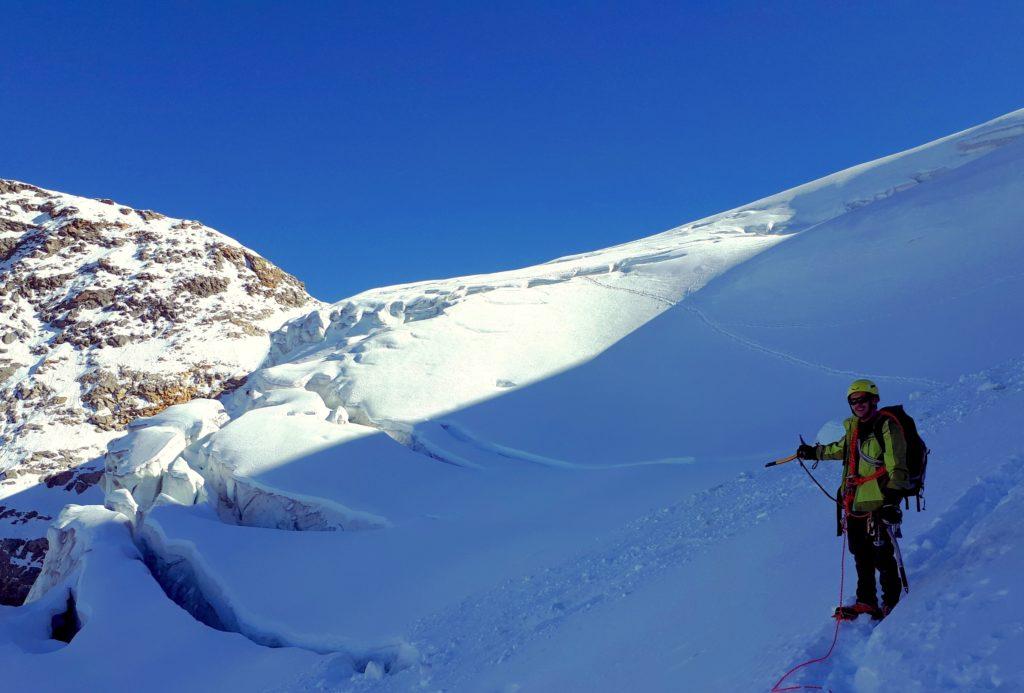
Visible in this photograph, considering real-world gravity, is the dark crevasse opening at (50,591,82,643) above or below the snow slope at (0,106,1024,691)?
below

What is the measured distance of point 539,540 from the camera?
10.2 metres

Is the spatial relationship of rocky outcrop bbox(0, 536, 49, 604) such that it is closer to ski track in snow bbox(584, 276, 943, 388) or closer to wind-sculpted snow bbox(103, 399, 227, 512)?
wind-sculpted snow bbox(103, 399, 227, 512)

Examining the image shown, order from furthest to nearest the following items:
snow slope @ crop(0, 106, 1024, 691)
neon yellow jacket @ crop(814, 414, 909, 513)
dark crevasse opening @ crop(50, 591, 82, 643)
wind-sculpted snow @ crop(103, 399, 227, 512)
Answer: wind-sculpted snow @ crop(103, 399, 227, 512) → dark crevasse opening @ crop(50, 591, 82, 643) → snow slope @ crop(0, 106, 1024, 691) → neon yellow jacket @ crop(814, 414, 909, 513)

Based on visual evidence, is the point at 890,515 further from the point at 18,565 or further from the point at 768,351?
the point at 18,565

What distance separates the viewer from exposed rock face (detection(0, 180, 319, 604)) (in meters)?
28.6

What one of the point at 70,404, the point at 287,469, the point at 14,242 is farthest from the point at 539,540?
the point at 14,242

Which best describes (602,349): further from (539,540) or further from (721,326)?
(539,540)

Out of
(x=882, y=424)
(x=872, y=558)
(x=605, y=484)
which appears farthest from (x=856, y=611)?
(x=605, y=484)

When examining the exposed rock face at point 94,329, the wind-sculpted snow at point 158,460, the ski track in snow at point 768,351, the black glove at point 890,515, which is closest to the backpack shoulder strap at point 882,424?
the black glove at point 890,515

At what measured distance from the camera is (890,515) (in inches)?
158

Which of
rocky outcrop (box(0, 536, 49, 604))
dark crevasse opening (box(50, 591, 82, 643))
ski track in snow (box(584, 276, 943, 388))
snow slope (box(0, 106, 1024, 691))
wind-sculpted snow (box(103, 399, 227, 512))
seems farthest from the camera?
rocky outcrop (box(0, 536, 49, 604))

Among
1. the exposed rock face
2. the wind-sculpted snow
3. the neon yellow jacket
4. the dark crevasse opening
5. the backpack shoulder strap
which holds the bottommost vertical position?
the dark crevasse opening

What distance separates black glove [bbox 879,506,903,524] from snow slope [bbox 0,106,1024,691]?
39 cm

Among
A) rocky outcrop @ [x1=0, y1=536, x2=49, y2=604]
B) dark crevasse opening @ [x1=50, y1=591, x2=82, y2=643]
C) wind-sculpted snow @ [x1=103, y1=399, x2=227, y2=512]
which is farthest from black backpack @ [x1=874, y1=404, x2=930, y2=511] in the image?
rocky outcrop @ [x1=0, y1=536, x2=49, y2=604]
